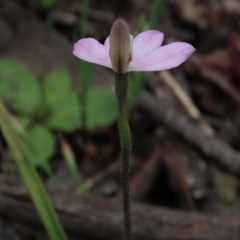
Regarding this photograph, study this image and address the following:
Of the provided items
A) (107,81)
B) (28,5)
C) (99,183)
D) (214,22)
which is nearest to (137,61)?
(99,183)

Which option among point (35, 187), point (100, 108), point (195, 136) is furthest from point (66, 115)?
point (35, 187)

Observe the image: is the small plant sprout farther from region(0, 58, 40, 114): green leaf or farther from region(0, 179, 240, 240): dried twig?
region(0, 58, 40, 114): green leaf

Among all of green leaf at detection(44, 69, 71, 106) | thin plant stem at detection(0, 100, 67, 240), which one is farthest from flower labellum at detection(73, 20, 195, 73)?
green leaf at detection(44, 69, 71, 106)

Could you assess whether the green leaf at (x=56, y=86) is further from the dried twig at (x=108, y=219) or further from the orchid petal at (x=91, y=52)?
the orchid petal at (x=91, y=52)

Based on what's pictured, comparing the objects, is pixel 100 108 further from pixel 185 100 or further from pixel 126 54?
pixel 126 54

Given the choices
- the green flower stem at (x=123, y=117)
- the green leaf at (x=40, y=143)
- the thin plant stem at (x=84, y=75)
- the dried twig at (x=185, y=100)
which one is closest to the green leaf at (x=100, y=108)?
the thin plant stem at (x=84, y=75)
